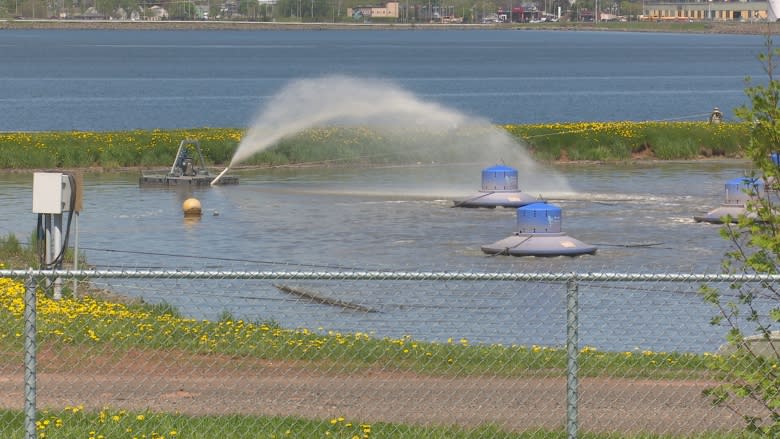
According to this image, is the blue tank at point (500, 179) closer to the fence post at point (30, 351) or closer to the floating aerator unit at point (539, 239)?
the floating aerator unit at point (539, 239)

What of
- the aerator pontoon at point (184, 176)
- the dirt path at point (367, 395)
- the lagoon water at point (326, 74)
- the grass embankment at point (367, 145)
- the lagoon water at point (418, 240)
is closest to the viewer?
the dirt path at point (367, 395)

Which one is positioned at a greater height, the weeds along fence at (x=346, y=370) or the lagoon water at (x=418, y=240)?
the weeds along fence at (x=346, y=370)

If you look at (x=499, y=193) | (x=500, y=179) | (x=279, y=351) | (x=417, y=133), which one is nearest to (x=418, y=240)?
(x=499, y=193)

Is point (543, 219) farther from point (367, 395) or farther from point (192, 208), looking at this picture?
point (367, 395)

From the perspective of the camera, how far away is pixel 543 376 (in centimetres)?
1580

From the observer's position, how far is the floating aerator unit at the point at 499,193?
38594mm

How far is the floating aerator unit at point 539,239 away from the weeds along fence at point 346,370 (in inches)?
316

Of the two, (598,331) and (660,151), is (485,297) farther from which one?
(660,151)

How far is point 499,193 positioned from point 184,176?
10052 mm

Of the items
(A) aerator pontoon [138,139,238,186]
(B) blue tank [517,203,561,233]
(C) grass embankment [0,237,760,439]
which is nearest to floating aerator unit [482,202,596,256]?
(B) blue tank [517,203,561,233]

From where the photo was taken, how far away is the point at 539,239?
30344 mm

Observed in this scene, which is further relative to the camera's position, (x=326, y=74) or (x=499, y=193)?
(x=326, y=74)

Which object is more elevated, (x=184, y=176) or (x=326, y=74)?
(x=184, y=176)

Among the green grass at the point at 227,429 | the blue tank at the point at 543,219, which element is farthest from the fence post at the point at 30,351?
the blue tank at the point at 543,219
